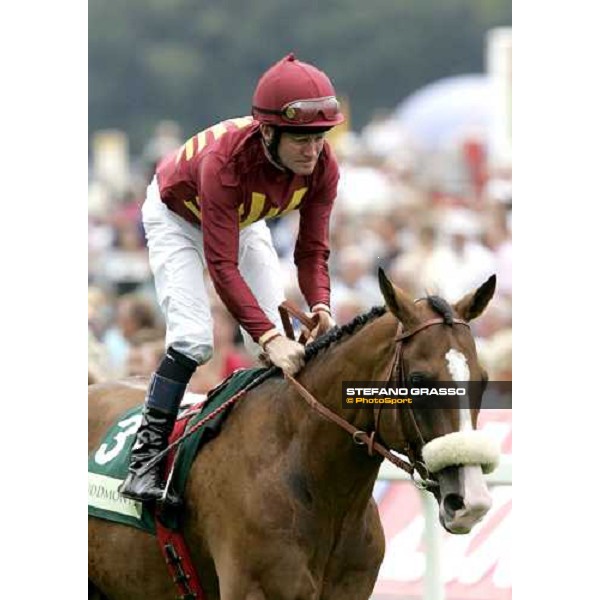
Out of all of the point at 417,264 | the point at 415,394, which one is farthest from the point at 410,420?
the point at 417,264

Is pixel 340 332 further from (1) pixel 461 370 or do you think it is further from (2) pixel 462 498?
(2) pixel 462 498

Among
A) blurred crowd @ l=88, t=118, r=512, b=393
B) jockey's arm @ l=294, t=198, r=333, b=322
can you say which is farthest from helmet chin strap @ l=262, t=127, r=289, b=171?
blurred crowd @ l=88, t=118, r=512, b=393

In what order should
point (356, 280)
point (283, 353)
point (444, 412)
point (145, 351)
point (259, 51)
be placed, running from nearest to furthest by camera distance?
point (444, 412) → point (283, 353) → point (145, 351) → point (356, 280) → point (259, 51)

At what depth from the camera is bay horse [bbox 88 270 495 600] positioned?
5352 millimetres

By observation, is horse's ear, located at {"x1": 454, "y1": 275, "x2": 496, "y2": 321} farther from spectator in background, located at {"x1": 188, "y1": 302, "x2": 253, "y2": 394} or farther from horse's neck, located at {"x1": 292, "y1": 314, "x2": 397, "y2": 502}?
spectator in background, located at {"x1": 188, "y1": 302, "x2": 253, "y2": 394}

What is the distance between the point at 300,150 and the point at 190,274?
81 centimetres

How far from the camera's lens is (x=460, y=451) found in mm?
5133

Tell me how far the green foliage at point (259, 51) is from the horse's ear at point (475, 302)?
594 inches

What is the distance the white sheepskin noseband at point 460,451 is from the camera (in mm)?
5133

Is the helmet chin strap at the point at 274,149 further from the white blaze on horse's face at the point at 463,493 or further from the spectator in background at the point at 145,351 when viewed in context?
the spectator in background at the point at 145,351

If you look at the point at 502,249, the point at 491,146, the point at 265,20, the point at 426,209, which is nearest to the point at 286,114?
the point at 502,249

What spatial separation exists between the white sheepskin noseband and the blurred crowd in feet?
8.46

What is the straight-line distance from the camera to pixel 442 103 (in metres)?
17.0

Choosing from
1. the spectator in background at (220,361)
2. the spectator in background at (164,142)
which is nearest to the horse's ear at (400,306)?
the spectator in background at (220,361)
